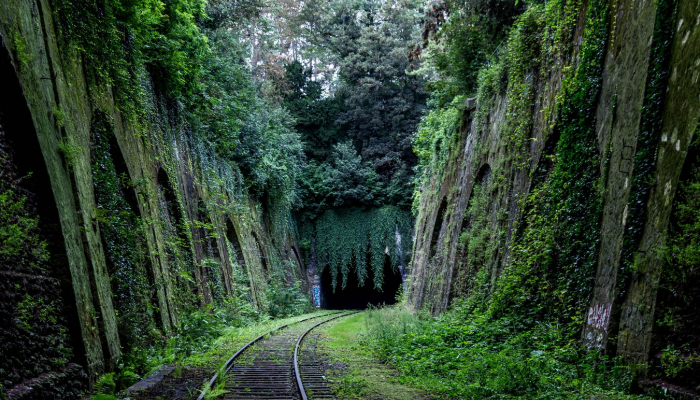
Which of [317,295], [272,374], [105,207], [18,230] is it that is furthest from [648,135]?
[317,295]

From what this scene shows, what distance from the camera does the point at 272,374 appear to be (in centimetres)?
829

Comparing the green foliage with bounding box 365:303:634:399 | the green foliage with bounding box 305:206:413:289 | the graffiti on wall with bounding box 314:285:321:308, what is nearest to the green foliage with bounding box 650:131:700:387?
the green foliage with bounding box 365:303:634:399

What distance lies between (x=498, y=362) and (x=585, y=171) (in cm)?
335

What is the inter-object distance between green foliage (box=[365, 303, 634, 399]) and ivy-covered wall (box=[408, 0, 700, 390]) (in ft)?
1.02

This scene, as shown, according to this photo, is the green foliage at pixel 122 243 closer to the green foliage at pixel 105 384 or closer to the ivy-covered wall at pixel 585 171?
the green foliage at pixel 105 384

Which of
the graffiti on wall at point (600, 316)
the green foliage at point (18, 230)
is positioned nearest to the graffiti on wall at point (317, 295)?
the graffiti on wall at point (600, 316)

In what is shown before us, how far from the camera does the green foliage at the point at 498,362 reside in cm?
583

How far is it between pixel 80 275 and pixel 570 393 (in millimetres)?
6594

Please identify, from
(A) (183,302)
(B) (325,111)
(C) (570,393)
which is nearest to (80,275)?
(A) (183,302)

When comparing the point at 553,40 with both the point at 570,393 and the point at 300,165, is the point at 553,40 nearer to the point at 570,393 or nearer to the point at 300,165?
the point at 570,393

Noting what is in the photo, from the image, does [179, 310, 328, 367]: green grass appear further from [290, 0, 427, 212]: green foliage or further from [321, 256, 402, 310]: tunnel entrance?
[321, 256, 402, 310]: tunnel entrance

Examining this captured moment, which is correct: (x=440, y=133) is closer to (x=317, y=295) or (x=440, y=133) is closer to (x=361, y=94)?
(x=361, y=94)

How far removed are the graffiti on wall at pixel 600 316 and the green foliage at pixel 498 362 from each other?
1.28 feet

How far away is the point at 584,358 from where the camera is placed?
6.46m
